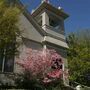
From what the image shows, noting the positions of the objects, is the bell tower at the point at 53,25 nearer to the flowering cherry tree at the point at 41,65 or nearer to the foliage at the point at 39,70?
the flowering cherry tree at the point at 41,65

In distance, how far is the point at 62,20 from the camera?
22156 mm

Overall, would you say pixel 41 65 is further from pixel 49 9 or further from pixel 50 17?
pixel 49 9

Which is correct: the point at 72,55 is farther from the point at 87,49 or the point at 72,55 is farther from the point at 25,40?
the point at 25,40

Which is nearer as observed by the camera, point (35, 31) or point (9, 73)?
point (9, 73)

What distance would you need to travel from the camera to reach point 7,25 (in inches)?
486

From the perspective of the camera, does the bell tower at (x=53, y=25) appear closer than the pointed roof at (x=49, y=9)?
Yes

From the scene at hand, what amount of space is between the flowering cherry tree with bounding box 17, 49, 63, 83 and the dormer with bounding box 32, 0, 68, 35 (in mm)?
3909

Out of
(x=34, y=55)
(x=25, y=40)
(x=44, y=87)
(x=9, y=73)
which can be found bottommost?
(x=44, y=87)

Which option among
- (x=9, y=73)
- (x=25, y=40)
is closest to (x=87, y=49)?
(x=25, y=40)

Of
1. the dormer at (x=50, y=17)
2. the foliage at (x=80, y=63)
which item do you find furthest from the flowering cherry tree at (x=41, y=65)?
the foliage at (x=80, y=63)

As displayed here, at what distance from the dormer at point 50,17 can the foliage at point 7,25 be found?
23.5 ft

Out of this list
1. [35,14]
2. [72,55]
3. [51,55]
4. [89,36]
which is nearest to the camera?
[51,55]

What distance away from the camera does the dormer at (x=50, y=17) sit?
2036 centimetres

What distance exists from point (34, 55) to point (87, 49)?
870 cm
